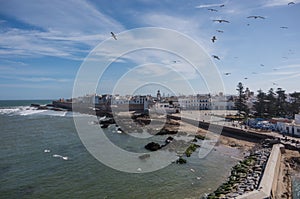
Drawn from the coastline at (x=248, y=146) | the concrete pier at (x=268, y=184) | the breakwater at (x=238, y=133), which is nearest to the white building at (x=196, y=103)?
the coastline at (x=248, y=146)

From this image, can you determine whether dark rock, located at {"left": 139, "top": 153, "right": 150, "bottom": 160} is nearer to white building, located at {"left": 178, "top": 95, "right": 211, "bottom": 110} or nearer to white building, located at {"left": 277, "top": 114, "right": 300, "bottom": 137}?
white building, located at {"left": 277, "top": 114, "right": 300, "bottom": 137}

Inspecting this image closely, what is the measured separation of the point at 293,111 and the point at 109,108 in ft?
123

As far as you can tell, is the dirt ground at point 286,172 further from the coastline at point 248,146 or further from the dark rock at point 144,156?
the dark rock at point 144,156

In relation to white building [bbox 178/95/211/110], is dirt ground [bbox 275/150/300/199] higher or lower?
lower

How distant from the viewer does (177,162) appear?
16922mm

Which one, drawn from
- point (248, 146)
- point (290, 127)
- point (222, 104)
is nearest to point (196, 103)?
point (222, 104)

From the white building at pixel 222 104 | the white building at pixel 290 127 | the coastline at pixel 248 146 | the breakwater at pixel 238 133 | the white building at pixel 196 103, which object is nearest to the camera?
the coastline at pixel 248 146

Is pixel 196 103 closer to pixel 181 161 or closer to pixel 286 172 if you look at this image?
pixel 181 161

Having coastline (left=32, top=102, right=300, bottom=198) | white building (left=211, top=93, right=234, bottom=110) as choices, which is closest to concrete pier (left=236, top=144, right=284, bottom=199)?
coastline (left=32, top=102, right=300, bottom=198)

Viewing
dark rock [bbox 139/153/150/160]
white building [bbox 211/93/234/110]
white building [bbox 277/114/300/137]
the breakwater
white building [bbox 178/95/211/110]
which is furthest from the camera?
white building [bbox 178/95/211/110]

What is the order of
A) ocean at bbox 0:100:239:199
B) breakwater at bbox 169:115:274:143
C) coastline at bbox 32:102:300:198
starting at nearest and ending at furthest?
ocean at bbox 0:100:239:199
coastline at bbox 32:102:300:198
breakwater at bbox 169:115:274:143

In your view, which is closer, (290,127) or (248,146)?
(248,146)

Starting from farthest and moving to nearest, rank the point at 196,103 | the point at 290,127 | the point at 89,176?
1. the point at 196,103
2. the point at 290,127
3. the point at 89,176

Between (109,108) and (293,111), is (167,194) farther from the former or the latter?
(109,108)
